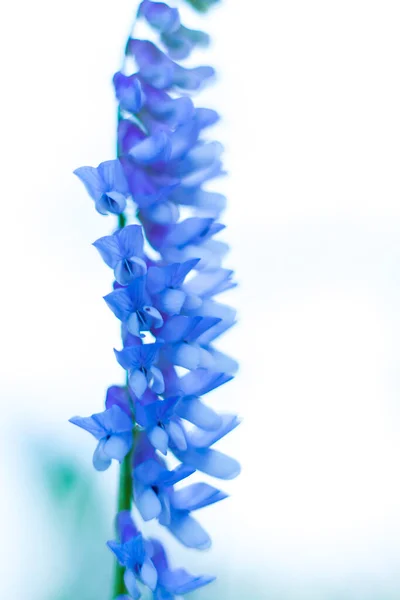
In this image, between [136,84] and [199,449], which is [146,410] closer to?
Result: [199,449]

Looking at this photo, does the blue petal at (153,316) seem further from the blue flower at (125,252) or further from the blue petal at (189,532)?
the blue petal at (189,532)

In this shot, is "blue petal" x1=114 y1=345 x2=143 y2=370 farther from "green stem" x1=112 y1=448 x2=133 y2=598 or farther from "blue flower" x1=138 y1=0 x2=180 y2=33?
"blue flower" x1=138 y1=0 x2=180 y2=33

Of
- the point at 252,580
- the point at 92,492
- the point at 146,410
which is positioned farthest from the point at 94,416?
the point at 252,580

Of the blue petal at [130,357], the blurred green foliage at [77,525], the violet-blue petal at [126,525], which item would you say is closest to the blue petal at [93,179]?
the blue petal at [130,357]

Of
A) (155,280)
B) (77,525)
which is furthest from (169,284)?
(77,525)

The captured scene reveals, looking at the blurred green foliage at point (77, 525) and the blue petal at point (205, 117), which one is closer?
the blue petal at point (205, 117)

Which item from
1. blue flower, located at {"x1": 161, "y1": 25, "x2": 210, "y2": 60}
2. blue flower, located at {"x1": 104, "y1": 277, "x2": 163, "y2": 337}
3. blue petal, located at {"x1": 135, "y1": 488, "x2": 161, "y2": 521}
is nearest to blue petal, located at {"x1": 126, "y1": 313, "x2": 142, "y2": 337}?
blue flower, located at {"x1": 104, "y1": 277, "x2": 163, "y2": 337}

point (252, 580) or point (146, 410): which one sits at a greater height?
point (146, 410)

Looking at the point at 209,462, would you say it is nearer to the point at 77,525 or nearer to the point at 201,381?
the point at 201,381
